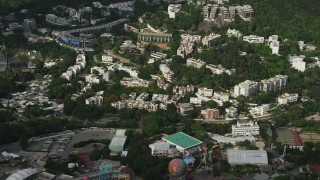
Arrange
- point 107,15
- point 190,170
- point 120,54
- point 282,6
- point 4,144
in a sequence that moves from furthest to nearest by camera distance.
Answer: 1. point 107,15
2. point 282,6
3. point 120,54
4. point 4,144
5. point 190,170

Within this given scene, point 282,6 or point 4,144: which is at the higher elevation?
point 282,6

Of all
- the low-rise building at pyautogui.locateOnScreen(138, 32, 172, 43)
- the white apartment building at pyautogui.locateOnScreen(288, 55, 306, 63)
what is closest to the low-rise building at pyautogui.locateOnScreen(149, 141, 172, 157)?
the white apartment building at pyautogui.locateOnScreen(288, 55, 306, 63)

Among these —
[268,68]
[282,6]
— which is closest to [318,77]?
[268,68]

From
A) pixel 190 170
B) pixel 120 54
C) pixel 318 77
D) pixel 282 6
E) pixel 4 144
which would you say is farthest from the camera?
pixel 282 6

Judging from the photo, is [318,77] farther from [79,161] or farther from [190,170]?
[79,161]

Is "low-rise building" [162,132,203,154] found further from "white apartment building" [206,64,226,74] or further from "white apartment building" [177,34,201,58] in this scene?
"white apartment building" [177,34,201,58]

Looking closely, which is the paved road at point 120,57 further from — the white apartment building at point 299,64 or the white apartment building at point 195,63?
the white apartment building at point 299,64

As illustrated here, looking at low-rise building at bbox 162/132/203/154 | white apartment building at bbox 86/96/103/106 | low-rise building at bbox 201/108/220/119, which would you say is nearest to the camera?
low-rise building at bbox 162/132/203/154
